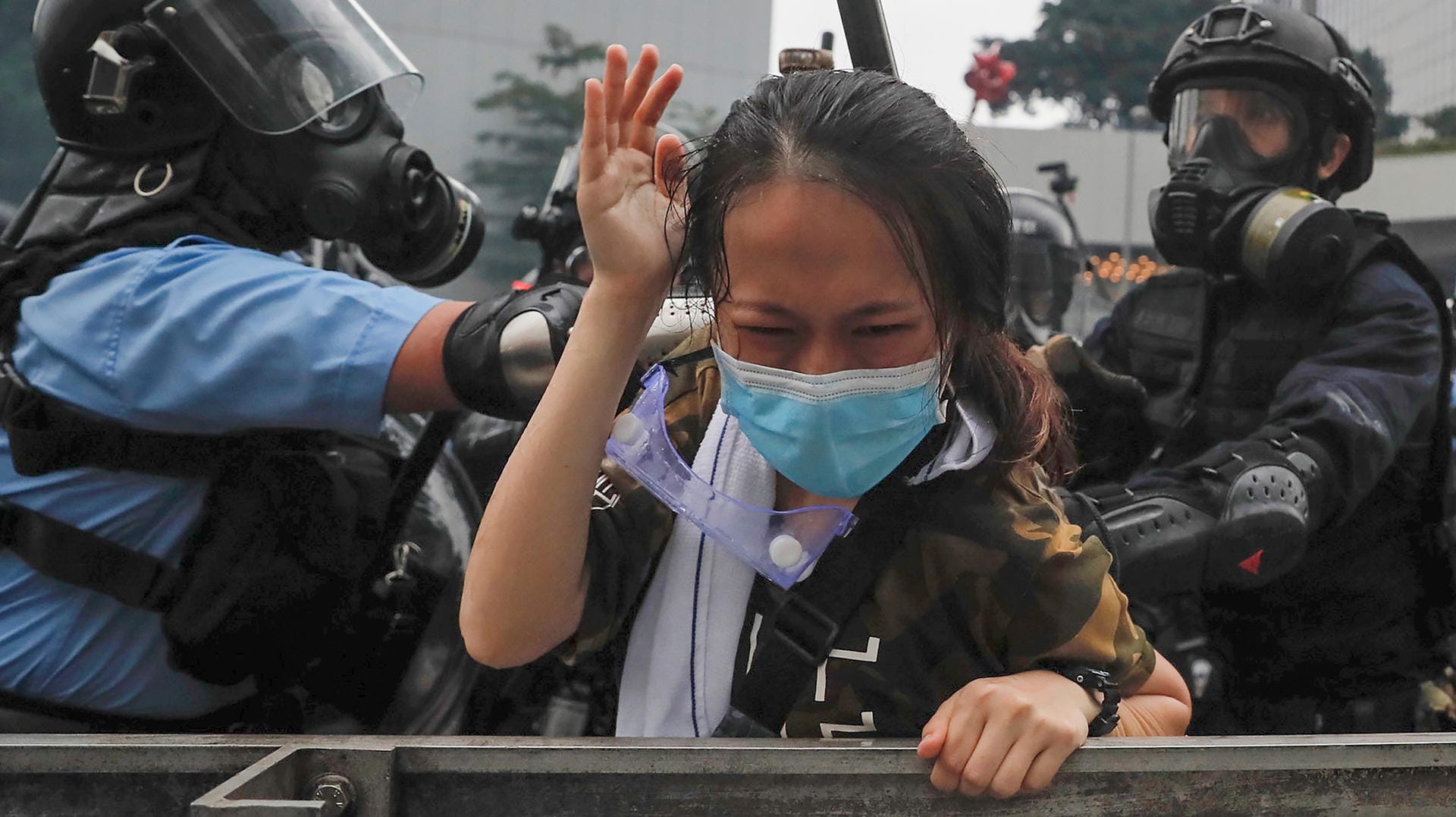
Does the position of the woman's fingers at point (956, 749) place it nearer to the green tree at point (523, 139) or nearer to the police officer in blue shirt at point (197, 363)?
the police officer in blue shirt at point (197, 363)

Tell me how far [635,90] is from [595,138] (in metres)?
0.07

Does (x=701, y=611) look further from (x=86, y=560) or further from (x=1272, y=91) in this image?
(x=1272, y=91)

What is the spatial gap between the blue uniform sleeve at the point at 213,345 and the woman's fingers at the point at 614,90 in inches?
26.2

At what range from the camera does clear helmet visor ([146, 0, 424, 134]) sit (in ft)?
6.83

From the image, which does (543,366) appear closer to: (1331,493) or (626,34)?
(1331,493)

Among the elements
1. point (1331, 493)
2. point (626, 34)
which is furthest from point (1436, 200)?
point (1331, 493)

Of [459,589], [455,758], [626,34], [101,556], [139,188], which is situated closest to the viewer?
[455,758]

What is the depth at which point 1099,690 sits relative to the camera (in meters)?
1.29

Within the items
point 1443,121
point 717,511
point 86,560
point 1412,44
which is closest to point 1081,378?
point 717,511

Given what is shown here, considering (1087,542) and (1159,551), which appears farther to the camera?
(1159,551)

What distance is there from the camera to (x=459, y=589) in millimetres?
2527

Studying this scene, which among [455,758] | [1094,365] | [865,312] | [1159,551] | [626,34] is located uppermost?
[865,312]

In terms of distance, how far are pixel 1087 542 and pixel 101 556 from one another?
141 centimetres

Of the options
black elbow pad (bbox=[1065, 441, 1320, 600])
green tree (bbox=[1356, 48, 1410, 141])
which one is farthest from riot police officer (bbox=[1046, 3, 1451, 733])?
green tree (bbox=[1356, 48, 1410, 141])
